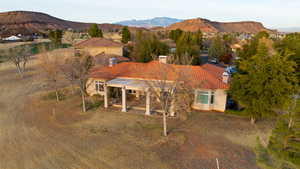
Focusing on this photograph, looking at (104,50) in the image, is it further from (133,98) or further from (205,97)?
(205,97)

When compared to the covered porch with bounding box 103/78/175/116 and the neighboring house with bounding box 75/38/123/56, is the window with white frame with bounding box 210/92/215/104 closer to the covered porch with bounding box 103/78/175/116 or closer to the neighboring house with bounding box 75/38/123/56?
the covered porch with bounding box 103/78/175/116

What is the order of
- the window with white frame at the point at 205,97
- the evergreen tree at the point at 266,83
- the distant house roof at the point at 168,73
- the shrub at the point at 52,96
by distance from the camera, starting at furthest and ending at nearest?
the shrub at the point at 52,96
the window with white frame at the point at 205,97
the distant house roof at the point at 168,73
the evergreen tree at the point at 266,83

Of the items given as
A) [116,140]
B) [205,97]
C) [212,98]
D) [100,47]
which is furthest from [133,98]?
[100,47]

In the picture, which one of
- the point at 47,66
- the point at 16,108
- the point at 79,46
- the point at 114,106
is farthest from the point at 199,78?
the point at 79,46

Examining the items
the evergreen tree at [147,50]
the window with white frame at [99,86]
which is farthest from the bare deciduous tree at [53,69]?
the evergreen tree at [147,50]

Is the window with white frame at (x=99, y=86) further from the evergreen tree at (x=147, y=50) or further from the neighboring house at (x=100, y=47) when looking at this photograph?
the neighboring house at (x=100, y=47)

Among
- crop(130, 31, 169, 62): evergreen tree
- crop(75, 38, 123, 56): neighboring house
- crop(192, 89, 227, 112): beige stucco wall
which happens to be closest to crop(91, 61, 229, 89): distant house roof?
crop(192, 89, 227, 112): beige stucco wall

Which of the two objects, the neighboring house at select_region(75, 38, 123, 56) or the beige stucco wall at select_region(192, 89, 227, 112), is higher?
the neighboring house at select_region(75, 38, 123, 56)

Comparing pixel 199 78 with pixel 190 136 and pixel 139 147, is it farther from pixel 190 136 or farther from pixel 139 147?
pixel 139 147
